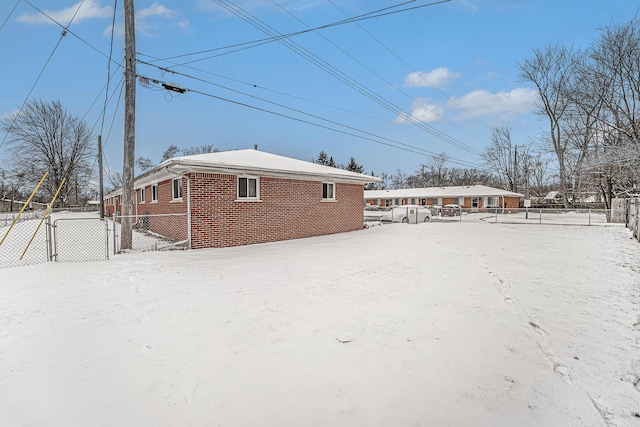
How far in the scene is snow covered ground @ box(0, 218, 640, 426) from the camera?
2.50m

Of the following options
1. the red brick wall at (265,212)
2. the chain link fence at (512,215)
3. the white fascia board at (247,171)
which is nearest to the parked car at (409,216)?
the chain link fence at (512,215)

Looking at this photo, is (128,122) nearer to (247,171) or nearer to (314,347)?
(247,171)

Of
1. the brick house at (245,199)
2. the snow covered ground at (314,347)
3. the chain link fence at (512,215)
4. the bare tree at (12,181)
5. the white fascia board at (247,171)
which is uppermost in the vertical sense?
the bare tree at (12,181)

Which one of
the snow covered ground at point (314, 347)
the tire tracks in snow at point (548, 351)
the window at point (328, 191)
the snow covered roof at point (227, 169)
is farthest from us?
the window at point (328, 191)

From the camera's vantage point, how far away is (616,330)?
14.5 ft

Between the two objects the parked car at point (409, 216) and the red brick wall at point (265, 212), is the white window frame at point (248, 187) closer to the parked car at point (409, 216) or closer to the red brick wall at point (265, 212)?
the red brick wall at point (265, 212)

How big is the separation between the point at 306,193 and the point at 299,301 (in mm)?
8440

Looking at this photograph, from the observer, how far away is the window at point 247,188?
11.0m

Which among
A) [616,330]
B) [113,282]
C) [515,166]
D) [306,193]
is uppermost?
[515,166]

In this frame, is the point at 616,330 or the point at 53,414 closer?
the point at 53,414

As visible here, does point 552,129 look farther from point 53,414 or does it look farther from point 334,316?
point 53,414

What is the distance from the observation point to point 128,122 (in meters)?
9.71

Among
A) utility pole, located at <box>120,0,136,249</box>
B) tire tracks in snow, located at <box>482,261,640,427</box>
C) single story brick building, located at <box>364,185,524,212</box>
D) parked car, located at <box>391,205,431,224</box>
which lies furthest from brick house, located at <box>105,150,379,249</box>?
single story brick building, located at <box>364,185,524,212</box>

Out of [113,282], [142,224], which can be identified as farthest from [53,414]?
[142,224]
